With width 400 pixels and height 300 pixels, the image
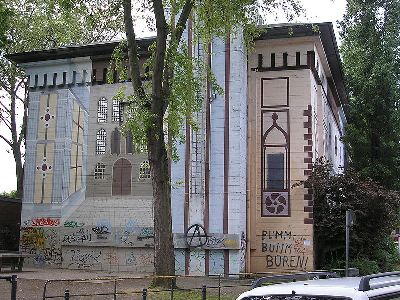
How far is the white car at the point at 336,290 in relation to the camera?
4.22 meters

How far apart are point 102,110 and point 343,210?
1047 centimetres

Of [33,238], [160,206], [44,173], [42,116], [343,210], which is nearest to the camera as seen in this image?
[160,206]

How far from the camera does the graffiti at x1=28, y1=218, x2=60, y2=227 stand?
82.8 feet

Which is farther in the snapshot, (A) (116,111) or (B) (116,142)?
(A) (116,111)

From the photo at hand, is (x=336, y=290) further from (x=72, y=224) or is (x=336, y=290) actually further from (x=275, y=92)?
(x=72, y=224)

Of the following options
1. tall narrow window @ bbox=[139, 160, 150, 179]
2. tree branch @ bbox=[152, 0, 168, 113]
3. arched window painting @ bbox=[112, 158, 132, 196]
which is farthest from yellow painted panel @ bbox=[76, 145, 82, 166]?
tree branch @ bbox=[152, 0, 168, 113]

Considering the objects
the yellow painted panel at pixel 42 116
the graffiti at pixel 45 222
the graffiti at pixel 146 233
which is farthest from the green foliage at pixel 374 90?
the yellow painted panel at pixel 42 116

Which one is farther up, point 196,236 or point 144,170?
point 144,170

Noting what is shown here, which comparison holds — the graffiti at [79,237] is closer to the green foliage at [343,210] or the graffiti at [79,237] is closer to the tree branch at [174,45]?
the green foliage at [343,210]

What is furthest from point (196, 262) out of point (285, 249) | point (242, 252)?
point (285, 249)

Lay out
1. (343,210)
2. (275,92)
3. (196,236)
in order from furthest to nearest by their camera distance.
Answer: (275,92) < (343,210) < (196,236)

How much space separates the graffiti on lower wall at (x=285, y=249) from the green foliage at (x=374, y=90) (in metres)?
8.09

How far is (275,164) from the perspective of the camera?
78.7 feet

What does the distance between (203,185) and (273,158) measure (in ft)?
9.88
